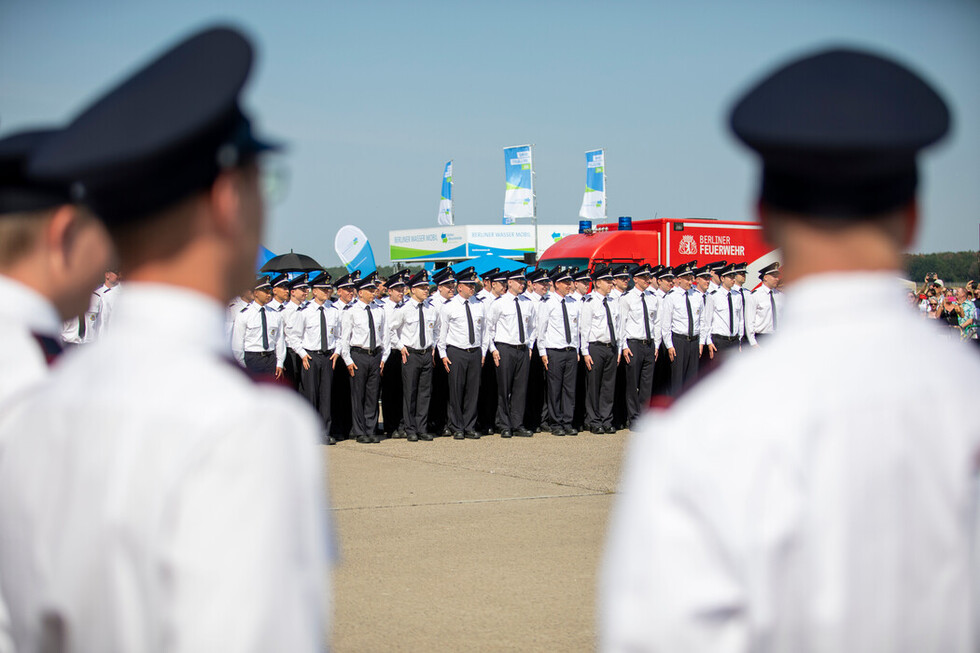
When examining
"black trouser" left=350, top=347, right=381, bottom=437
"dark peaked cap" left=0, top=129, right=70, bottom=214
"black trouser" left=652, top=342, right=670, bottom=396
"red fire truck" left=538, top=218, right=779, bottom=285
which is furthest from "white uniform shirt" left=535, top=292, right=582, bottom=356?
"dark peaked cap" left=0, top=129, right=70, bottom=214

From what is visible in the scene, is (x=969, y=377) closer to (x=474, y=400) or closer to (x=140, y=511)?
(x=140, y=511)

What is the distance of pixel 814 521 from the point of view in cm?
134

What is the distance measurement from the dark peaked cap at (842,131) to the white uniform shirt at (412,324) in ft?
39.0

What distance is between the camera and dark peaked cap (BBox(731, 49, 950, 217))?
141cm

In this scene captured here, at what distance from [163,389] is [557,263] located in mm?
19127

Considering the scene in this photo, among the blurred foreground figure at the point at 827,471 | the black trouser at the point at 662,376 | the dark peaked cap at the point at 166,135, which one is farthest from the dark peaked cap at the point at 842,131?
the black trouser at the point at 662,376

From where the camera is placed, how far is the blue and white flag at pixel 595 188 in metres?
34.0

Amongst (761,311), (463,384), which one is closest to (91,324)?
(463,384)

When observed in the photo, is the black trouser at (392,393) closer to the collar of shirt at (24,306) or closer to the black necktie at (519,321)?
the black necktie at (519,321)

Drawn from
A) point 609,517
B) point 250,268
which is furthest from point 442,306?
point 250,268

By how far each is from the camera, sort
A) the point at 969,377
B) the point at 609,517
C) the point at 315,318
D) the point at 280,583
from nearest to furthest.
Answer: the point at 280,583, the point at 969,377, the point at 609,517, the point at 315,318

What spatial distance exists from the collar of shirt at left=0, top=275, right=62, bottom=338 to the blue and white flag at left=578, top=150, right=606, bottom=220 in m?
32.4

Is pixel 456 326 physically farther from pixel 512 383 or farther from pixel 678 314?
pixel 678 314

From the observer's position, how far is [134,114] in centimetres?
145
